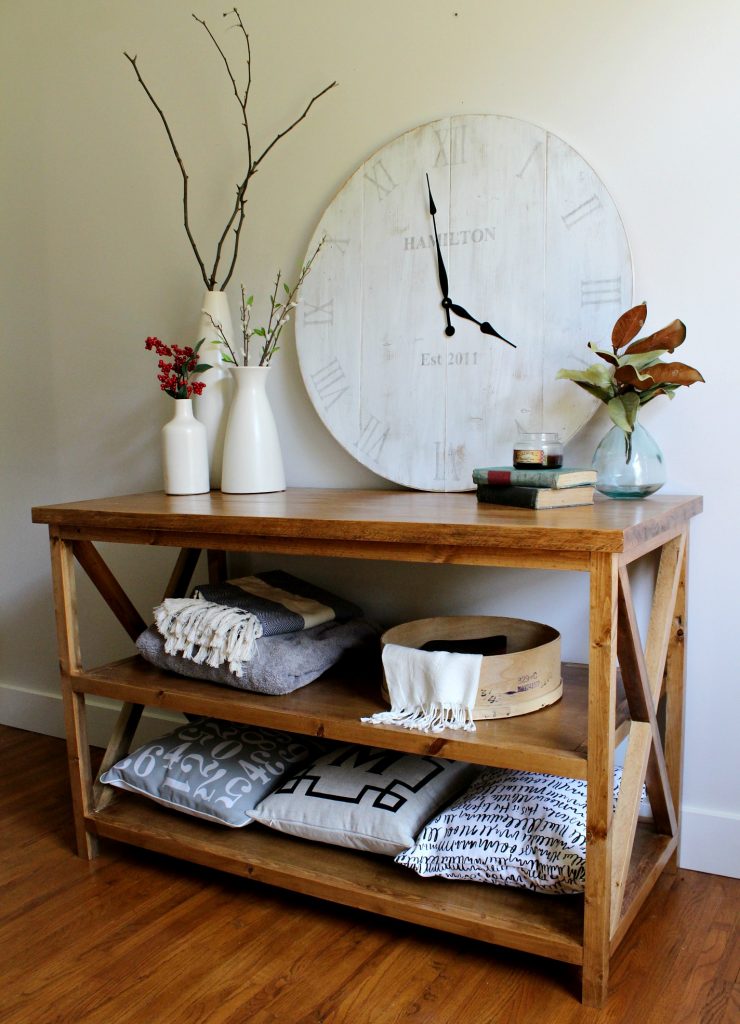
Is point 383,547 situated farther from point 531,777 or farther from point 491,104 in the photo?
point 491,104

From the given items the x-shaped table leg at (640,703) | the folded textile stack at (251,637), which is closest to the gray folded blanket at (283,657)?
the folded textile stack at (251,637)

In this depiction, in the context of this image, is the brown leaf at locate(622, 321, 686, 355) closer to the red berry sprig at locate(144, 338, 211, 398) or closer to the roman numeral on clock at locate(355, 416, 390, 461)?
the roman numeral on clock at locate(355, 416, 390, 461)

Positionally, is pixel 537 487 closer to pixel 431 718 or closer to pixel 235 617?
pixel 431 718

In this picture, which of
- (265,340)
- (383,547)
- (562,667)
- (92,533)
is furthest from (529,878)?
(265,340)

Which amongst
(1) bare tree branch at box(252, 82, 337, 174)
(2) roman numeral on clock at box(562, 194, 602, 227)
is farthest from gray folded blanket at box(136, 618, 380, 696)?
(1) bare tree branch at box(252, 82, 337, 174)

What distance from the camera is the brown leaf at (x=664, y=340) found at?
5.03ft

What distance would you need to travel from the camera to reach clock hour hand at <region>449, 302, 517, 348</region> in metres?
1.77

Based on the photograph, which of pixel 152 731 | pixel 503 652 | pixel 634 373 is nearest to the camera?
pixel 634 373

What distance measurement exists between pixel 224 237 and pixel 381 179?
41 cm

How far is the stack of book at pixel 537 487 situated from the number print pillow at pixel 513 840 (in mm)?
524

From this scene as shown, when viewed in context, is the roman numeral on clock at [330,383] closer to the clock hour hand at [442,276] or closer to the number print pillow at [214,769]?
the clock hour hand at [442,276]

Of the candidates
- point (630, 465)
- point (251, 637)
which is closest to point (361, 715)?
point (251, 637)

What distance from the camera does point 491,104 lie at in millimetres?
1772

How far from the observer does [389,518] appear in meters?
1.43
